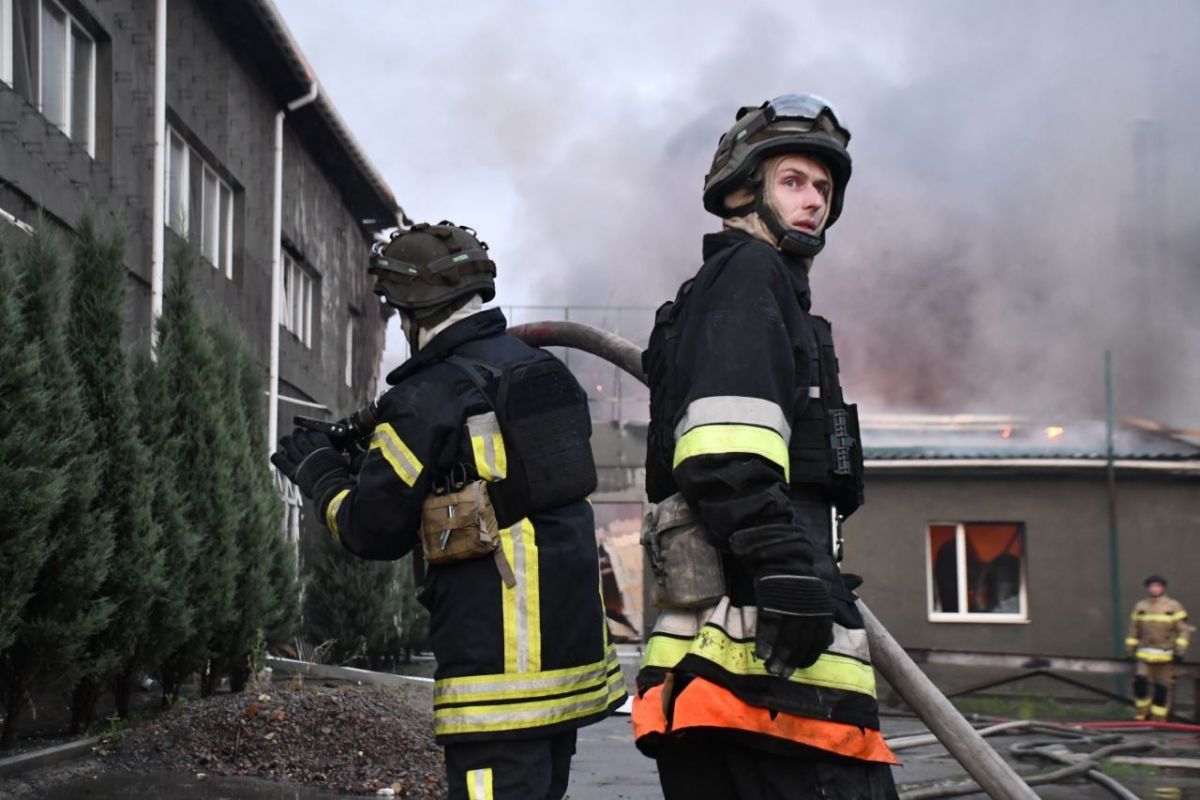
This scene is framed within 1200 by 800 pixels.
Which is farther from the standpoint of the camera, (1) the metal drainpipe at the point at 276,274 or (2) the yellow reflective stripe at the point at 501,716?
(1) the metal drainpipe at the point at 276,274

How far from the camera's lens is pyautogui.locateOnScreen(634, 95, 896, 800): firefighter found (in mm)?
2830

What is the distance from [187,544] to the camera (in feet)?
26.2

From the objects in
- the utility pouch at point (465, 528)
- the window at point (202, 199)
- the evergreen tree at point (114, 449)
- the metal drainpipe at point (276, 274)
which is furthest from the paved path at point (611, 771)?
the metal drainpipe at point (276, 274)

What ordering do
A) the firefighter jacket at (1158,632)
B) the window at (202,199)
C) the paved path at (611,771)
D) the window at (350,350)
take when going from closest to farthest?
the paved path at (611,771)
the window at (202,199)
the firefighter jacket at (1158,632)
the window at (350,350)

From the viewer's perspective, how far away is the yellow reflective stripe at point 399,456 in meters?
Result: 3.46

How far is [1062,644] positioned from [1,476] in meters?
15.7

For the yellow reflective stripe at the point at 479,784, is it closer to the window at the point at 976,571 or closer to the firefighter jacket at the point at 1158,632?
the firefighter jacket at the point at 1158,632

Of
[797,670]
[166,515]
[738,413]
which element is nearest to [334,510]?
[738,413]

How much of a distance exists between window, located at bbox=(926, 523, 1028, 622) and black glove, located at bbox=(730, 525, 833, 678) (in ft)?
55.2

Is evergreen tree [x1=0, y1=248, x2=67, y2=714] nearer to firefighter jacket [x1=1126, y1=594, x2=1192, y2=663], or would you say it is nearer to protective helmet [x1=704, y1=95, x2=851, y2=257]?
protective helmet [x1=704, y1=95, x2=851, y2=257]

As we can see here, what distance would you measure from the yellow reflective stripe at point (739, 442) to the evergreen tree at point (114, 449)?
495cm

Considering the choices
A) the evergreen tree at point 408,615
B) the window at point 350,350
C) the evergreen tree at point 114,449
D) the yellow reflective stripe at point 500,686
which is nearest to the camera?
the yellow reflective stripe at point 500,686

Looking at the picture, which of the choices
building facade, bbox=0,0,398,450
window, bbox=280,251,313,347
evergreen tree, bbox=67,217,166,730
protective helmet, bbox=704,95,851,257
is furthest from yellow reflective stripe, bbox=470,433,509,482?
window, bbox=280,251,313,347

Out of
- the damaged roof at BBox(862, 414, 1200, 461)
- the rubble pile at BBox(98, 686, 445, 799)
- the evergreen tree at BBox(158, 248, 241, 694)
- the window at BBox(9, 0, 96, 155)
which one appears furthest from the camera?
the damaged roof at BBox(862, 414, 1200, 461)
